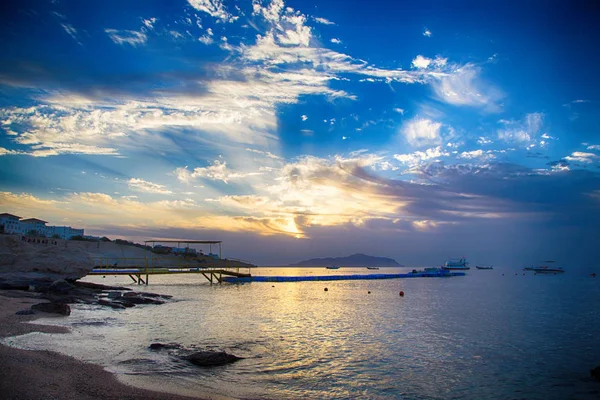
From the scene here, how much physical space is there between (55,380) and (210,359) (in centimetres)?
532

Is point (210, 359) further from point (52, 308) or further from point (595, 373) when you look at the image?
point (595, 373)

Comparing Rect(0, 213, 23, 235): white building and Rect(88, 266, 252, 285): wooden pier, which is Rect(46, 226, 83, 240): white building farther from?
Rect(88, 266, 252, 285): wooden pier

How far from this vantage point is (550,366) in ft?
51.2

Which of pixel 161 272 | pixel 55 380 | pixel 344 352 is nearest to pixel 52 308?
pixel 55 380

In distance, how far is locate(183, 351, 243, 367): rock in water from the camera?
532 inches

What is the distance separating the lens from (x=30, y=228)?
114 meters

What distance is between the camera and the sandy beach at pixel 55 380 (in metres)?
8.50

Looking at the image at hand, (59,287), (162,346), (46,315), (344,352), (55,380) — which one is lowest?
(344,352)

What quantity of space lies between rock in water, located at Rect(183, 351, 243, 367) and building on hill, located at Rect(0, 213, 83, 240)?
9559 cm

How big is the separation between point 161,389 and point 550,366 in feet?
51.3

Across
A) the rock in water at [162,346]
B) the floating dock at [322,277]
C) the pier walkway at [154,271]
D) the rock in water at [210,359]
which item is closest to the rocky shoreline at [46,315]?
the rock in water at [210,359]

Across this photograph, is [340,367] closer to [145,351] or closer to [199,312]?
[145,351]

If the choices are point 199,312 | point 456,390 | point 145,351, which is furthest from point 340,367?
point 199,312

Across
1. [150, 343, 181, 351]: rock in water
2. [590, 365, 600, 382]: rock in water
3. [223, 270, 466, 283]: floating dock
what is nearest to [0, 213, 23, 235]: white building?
[223, 270, 466, 283]: floating dock
